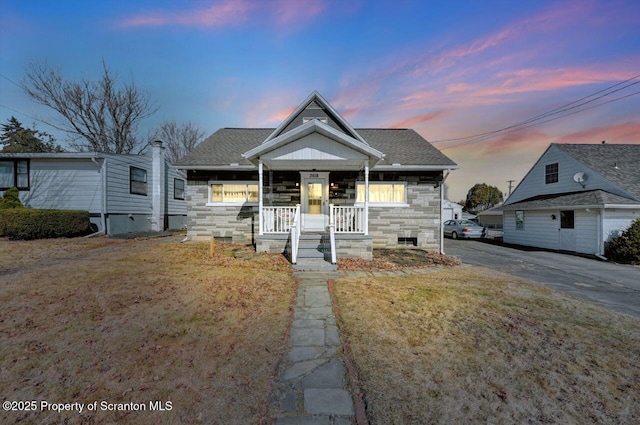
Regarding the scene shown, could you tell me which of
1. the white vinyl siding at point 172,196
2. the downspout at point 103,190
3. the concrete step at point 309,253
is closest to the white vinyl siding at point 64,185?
the downspout at point 103,190

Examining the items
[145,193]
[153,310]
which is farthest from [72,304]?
[145,193]

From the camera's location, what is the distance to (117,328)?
12.1ft

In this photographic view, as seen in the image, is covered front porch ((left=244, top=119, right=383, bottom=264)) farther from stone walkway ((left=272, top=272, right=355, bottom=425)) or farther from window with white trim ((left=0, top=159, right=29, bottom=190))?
window with white trim ((left=0, top=159, right=29, bottom=190))

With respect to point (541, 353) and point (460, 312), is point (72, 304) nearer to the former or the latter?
point (460, 312)

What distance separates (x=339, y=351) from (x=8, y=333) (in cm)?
430

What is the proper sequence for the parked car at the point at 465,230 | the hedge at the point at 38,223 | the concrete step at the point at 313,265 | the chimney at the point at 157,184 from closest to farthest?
the concrete step at the point at 313,265
the hedge at the point at 38,223
the chimney at the point at 157,184
the parked car at the point at 465,230

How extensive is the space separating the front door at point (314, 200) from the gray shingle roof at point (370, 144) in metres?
2.59

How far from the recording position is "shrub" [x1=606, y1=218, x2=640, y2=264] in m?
10.9

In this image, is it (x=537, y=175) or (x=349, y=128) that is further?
(x=537, y=175)

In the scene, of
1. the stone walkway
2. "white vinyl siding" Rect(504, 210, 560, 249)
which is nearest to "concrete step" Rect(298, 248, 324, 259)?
the stone walkway

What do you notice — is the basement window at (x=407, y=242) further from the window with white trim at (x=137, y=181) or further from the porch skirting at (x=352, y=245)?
the window with white trim at (x=137, y=181)

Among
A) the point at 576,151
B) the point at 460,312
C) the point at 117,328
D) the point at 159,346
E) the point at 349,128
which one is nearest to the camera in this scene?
the point at 159,346

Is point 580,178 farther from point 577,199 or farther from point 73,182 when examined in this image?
point 73,182

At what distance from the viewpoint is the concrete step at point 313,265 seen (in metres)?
7.30
